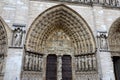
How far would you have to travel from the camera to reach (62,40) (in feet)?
27.4

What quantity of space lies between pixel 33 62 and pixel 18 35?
1.39 m

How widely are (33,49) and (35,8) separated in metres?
2.04

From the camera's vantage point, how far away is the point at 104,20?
823 centimetres

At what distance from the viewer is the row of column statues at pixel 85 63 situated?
24.3 ft

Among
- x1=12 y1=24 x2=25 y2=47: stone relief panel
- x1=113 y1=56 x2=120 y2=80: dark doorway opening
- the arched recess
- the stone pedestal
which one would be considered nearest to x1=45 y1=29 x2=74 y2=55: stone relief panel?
x1=12 y1=24 x2=25 y2=47: stone relief panel

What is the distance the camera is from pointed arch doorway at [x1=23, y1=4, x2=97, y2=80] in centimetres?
752

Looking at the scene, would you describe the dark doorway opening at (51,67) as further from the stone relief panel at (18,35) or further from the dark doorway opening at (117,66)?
the dark doorway opening at (117,66)

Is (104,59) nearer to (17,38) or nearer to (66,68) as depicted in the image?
(66,68)

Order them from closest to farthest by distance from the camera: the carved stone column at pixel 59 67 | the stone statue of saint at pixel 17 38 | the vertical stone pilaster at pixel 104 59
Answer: the stone statue of saint at pixel 17 38
the vertical stone pilaster at pixel 104 59
the carved stone column at pixel 59 67

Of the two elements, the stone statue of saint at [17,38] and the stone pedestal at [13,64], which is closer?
the stone pedestal at [13,64]

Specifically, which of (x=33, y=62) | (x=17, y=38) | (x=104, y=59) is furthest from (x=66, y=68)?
(x=17, y=38)

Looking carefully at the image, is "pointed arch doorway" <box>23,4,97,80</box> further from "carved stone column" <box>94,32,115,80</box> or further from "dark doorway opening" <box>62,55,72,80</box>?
"carved stone column" <box>94,32,115,80</box>

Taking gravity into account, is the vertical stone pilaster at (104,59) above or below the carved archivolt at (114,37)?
below

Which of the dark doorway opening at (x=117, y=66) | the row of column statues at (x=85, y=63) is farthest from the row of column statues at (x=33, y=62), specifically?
the dark doorway opening at (x=117, y=66)
